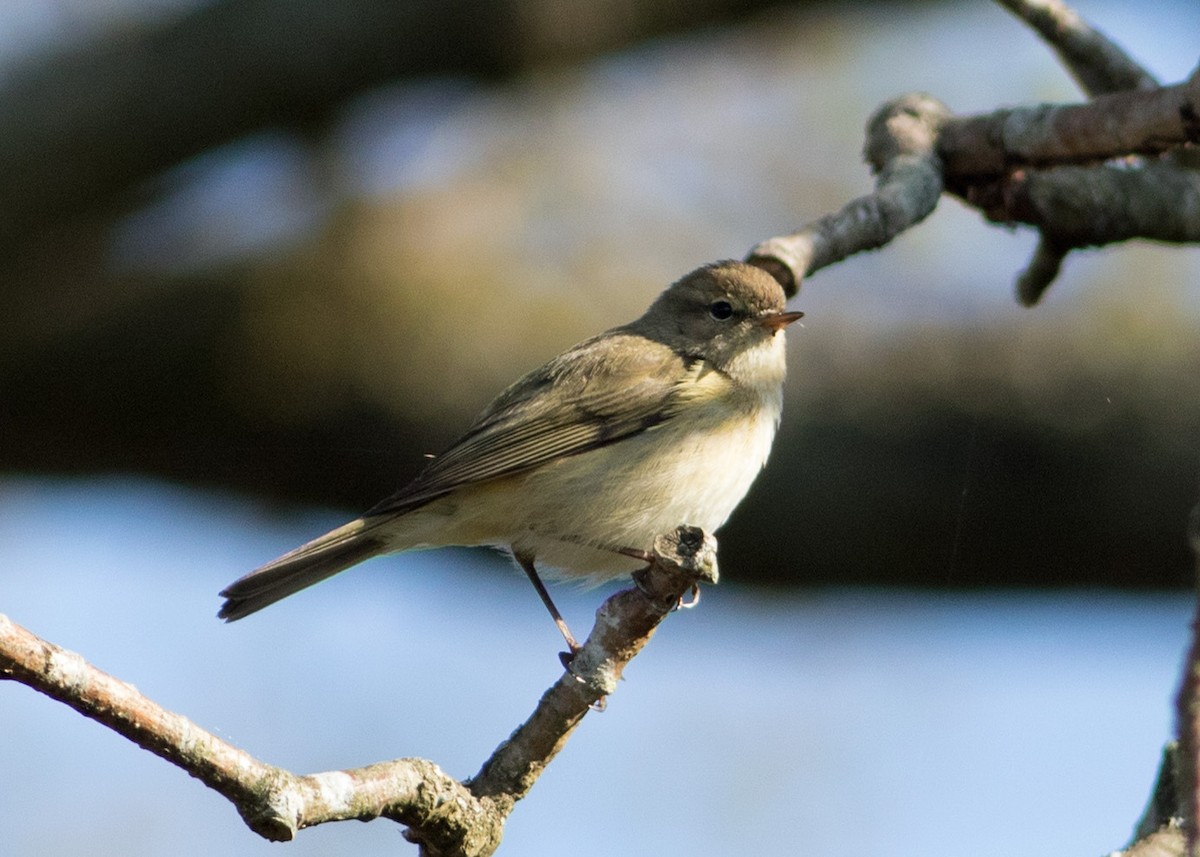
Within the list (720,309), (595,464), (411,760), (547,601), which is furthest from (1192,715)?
(720,309)

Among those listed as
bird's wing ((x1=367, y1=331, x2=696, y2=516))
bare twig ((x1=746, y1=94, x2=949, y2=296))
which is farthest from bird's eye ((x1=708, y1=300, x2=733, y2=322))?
bare twig ((x1=746, y1=94, x2=949, y2=296))

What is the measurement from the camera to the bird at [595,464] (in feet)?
13.8

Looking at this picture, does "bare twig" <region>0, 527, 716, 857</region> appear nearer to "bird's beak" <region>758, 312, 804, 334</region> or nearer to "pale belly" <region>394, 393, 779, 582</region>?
"pale belly" <region>394, 393, 779, 582</region>

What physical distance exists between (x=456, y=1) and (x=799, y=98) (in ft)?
9.95

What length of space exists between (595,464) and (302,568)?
A: 2.98 feet

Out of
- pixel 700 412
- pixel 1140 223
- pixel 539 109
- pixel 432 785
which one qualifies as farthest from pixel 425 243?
pixel 432 785

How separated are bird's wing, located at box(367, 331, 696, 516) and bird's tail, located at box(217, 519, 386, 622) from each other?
13 centimetres

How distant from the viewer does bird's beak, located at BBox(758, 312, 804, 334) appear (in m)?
4.56

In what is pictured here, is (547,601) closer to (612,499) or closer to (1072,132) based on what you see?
(612,499)

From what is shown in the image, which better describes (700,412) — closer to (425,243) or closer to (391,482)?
(391,482)

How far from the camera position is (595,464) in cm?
430

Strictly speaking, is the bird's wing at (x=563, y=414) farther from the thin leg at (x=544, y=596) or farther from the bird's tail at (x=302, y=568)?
the thin leg at (x=544, y=596)

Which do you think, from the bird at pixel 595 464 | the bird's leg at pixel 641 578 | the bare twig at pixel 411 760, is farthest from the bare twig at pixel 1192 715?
the bird at pixel 595 464

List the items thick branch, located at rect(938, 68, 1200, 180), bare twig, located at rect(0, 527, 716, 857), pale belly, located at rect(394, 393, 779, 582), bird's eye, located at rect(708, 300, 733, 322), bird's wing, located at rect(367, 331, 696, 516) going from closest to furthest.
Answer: bare twig, located at rect(0, 527, 716, 857)
thick branch, located at rect(938, 68, 1200, 180)
pale belly, located at rect(394, 393, 779, 582)
bird's wing, located at rect(367, 331, 696, 516)
bird's eye, located at rect(708, 300, 733, 322)
